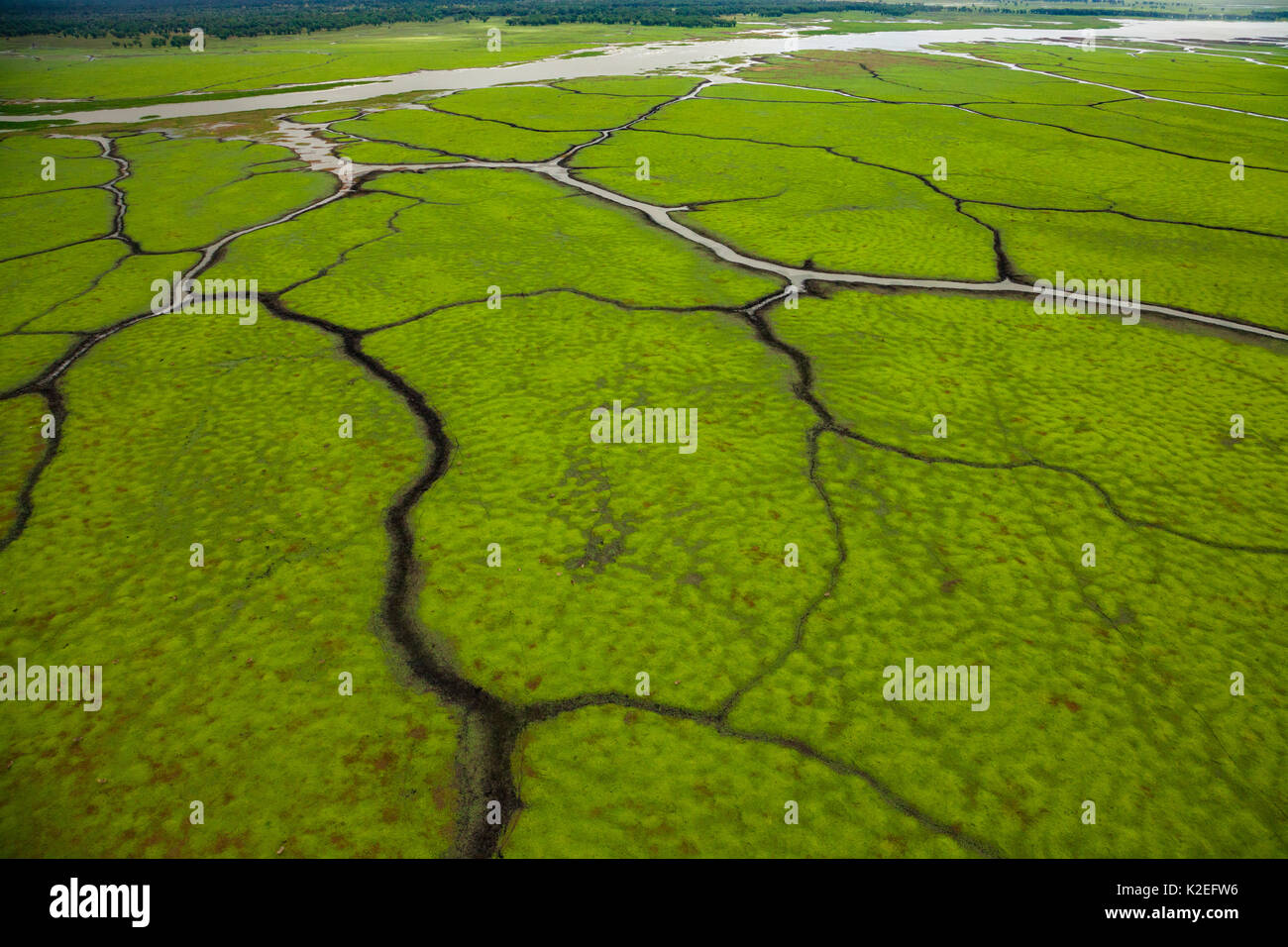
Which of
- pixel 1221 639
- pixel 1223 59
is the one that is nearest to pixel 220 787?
pixel 1221 639

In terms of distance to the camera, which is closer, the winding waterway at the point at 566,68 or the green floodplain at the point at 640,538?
the green floodplain at the point at 640,538

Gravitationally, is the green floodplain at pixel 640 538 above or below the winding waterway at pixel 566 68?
below

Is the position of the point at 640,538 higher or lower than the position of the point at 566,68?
lower

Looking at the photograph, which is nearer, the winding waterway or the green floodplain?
the green floodplain

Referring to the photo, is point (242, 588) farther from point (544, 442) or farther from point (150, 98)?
point (150, 98)

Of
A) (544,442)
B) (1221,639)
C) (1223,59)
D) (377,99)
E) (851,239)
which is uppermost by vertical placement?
(1223,59)
